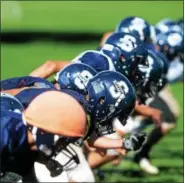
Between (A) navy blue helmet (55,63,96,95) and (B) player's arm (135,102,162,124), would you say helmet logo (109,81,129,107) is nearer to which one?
(A) navy blue helmet (55,63,96,95)

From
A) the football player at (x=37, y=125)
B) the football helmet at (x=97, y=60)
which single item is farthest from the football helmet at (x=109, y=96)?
the football player at (x=37, y=125)

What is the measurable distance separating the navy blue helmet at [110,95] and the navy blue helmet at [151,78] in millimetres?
1585

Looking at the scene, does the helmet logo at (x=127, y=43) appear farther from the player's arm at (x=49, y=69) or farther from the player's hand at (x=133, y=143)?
the player's hand at (x=133, y=143)

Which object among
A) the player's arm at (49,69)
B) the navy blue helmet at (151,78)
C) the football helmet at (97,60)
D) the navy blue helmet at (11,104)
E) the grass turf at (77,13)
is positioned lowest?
the grass turf at (77,13)

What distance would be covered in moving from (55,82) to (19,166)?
188 cm

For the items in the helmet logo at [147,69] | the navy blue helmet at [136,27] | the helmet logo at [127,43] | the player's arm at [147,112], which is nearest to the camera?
the helmet logo at [127,43]

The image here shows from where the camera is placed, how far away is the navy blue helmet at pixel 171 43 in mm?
10273

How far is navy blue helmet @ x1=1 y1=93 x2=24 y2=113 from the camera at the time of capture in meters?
5.40

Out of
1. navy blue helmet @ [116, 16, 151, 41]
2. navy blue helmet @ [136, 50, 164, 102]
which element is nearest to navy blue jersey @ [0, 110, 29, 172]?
navy blue helmet @ [136, 50, 164, 102]

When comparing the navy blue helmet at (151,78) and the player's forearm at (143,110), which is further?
the player's forearm at (143,110)

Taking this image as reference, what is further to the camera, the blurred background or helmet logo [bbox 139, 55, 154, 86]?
the blurred background

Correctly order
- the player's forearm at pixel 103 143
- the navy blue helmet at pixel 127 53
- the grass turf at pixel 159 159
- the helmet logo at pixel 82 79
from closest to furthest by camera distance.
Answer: the helmet logo at pixel 82 79
the player's forearm at pixel 103 143
the navy blue helmet at pixel 127 53
the grass turf at pixel 159 159

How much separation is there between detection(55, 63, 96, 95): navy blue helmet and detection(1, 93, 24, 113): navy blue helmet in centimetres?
133

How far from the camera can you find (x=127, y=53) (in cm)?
782
